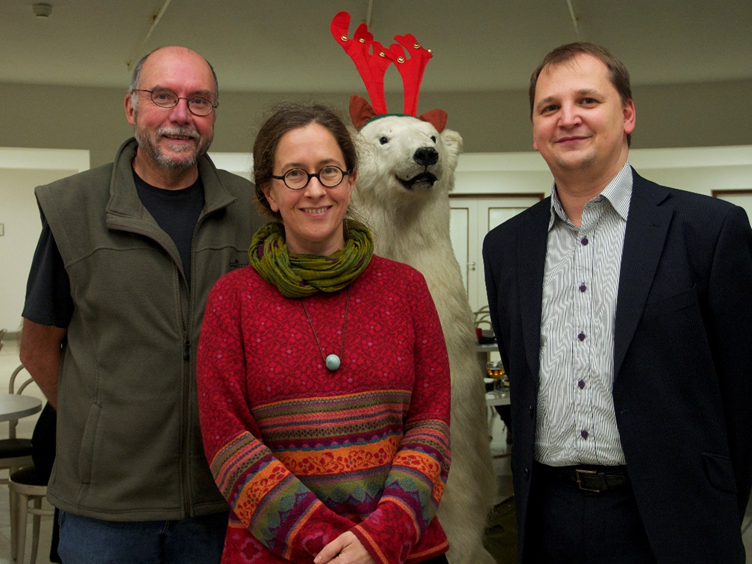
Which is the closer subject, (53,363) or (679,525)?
(679,525)

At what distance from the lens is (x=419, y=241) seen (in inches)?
87.2

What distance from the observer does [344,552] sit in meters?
1.25

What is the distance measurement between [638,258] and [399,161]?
83cm

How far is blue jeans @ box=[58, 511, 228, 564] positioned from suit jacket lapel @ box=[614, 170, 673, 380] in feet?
3.07

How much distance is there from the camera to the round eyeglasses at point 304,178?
142 cm

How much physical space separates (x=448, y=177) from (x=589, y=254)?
86cm

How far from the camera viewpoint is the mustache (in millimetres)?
1711

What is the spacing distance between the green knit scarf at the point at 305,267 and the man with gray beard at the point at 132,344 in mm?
325

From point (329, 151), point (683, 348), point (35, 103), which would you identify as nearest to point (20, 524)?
point (329, 151)

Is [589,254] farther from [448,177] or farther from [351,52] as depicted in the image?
[351,52]

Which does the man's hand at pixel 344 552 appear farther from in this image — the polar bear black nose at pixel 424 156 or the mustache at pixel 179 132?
the polar bear black nose at pixel 424 156

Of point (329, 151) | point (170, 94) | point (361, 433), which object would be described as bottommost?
point (361, 433)

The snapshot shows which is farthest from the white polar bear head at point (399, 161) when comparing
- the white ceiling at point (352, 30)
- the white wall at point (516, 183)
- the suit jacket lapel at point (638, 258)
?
the white wall at point (516, 183)

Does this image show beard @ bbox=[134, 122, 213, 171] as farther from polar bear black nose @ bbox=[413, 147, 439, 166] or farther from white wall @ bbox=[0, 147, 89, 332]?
white wall @ bbox=[0, 147, 89, 332]
